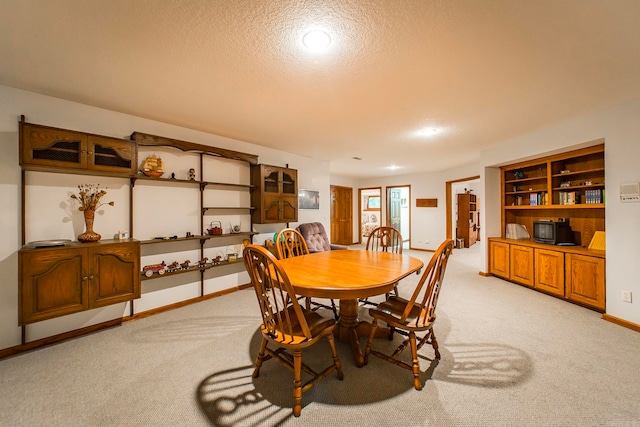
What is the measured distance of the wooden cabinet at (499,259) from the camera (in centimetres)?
416

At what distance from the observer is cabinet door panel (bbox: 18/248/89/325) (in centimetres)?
207

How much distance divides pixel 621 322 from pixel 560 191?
75.0 inches

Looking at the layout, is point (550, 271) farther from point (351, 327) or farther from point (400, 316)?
point (351, 327)

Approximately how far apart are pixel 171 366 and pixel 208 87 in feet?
7.81

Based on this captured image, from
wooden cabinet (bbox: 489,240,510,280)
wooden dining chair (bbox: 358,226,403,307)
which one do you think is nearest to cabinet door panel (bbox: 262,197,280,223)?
wooden dining chair (bbox: 358,226,403,307)

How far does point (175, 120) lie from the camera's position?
10.2ft

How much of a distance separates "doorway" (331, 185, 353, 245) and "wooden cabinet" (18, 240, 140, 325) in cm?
592

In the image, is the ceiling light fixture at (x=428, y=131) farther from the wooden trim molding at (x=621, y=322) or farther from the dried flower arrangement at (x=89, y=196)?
the dried flower arrangement at (x=89, y=196)

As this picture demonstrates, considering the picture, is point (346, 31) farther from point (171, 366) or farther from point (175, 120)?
point (171, 366)

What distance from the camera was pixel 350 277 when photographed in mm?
1855

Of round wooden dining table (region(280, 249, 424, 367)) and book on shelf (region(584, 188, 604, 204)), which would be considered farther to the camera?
book on shelf (region(584, 188, 604, 204))

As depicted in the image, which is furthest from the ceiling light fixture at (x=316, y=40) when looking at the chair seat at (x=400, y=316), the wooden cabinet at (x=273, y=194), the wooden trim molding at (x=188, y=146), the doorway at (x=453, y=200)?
the doorway at (x=453, y=200)

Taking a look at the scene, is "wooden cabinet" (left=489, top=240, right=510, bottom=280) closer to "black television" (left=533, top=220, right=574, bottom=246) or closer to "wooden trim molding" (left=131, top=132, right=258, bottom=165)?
"black television" (left=533, top=220, right=574, bottom=246)

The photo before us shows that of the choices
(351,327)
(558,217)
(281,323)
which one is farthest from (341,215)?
(281,323)
